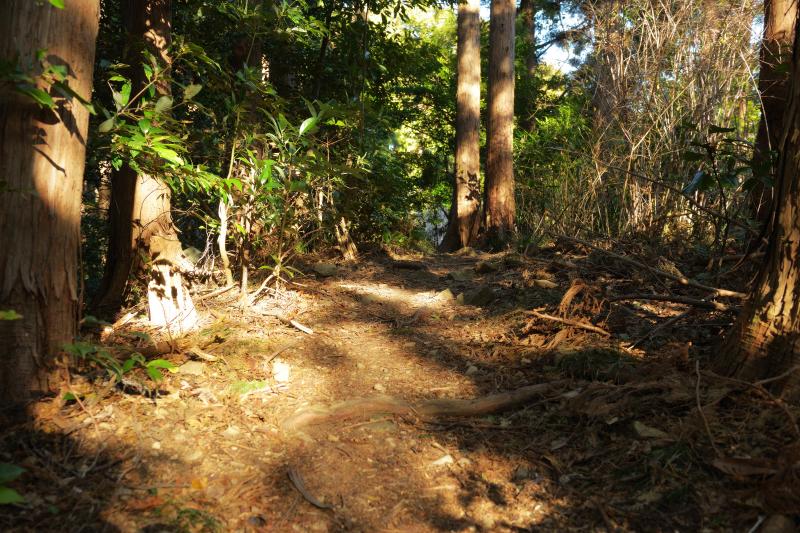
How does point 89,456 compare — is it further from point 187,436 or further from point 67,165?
point 67,165

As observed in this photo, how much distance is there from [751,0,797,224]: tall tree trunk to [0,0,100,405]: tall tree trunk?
4915 millimetres

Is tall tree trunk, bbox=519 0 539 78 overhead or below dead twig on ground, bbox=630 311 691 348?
overhead

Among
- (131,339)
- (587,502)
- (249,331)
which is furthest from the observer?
(249,331)

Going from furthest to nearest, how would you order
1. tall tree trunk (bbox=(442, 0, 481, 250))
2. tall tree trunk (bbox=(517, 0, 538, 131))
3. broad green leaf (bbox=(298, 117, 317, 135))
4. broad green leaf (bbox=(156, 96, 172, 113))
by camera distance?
1. tall tree trunk (bbox=(517, 0, 538, 131))
2. tall tree trunk (bbox=(442, 0, 481, 250))
3. broad green leaf (bbox=(298, 117, 317, 135))
4. broad green leaf (bbox=(156, 96, 172, 113))

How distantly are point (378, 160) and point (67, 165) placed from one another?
20.0 feet

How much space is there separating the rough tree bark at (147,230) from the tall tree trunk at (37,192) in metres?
1.35

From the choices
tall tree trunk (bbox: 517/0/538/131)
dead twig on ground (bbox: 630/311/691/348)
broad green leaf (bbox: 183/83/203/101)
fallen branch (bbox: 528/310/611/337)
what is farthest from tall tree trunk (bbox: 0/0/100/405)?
tall tree trunk (bbox: 517/0/538/131)

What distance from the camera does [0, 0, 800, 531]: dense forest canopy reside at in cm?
268

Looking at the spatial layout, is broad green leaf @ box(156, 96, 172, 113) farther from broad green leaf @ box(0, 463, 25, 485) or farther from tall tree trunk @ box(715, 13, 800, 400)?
tall tree trunk @ box(715, 13, 800, 400)

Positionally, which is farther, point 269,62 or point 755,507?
point 269,62

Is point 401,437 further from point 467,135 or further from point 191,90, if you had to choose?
point 467,135

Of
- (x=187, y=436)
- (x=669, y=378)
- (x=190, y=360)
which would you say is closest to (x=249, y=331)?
(x=190, y=360)

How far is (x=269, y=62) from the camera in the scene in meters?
7.71

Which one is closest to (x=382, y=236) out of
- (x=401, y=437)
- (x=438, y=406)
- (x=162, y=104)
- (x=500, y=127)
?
(x=500, y=127)
